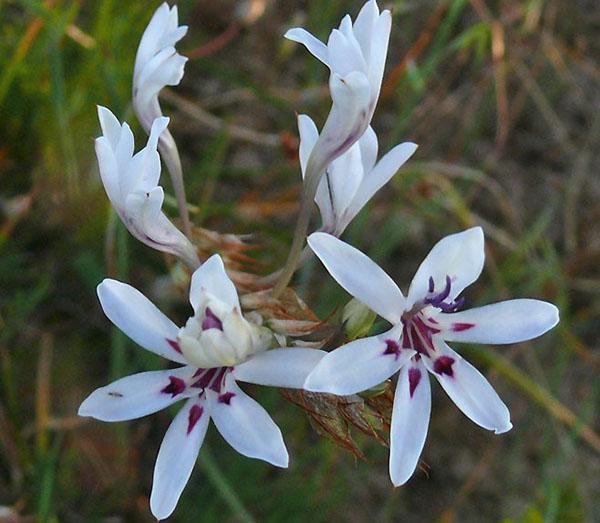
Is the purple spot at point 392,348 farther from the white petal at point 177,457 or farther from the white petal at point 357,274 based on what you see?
the white petal at point 177,457

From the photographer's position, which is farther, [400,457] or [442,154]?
[442,154]

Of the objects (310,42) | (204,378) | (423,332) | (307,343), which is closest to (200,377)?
(204,378)

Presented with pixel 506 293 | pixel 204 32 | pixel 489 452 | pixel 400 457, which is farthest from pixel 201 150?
pixel 400 457

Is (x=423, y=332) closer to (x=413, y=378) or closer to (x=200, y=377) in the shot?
(x=413, y=378)

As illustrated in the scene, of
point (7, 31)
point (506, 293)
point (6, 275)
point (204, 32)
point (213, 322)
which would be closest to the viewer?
point (213, 322)

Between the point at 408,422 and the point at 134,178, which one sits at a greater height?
the point at 134,178

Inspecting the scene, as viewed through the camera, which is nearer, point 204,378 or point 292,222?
point 204,378

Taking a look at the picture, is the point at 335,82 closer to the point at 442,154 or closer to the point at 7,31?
the point at 7,31
